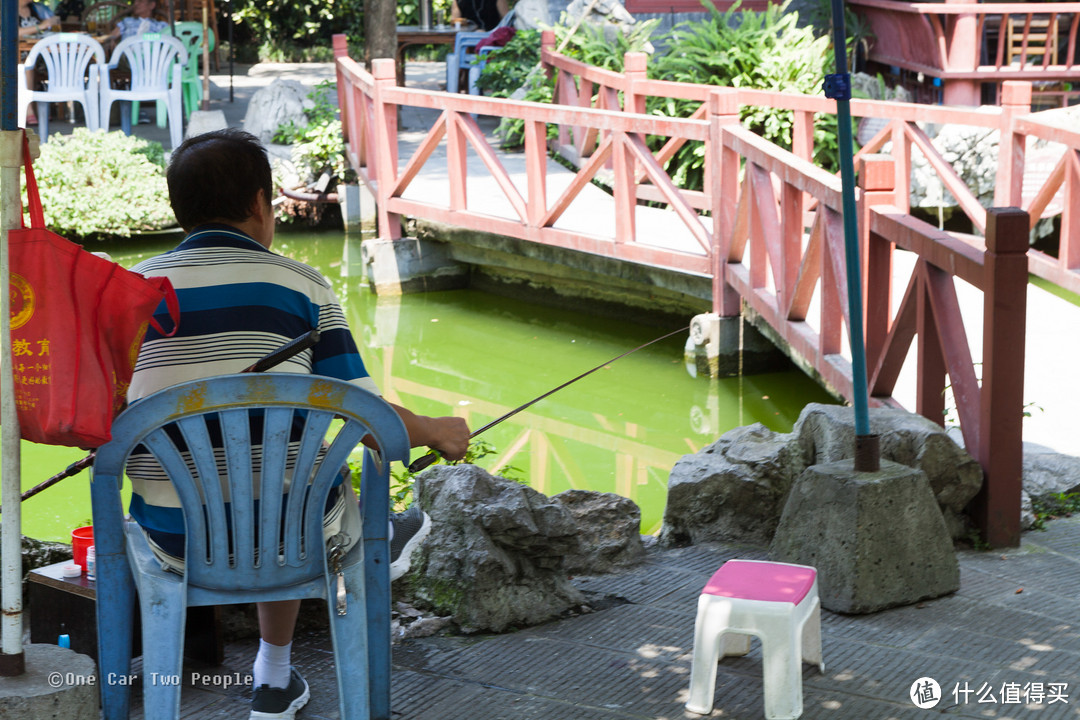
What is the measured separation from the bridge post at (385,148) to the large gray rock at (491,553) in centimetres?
637

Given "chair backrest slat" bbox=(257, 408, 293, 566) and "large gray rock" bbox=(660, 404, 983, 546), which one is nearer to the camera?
"chair backrest slat" bbox=(257, 408, 293, 566)

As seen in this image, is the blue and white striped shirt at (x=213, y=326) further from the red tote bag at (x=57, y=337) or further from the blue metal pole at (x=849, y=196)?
the blue metal pole at (x=849, y=196)

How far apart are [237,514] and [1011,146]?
6.56m

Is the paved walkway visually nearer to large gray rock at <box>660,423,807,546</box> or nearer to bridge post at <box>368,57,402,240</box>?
large gray rock at <box>660,423,807,546</box>

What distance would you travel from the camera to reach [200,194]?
92.4 inches

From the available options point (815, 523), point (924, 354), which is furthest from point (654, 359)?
point (815, 523)

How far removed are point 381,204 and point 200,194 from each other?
7.17m

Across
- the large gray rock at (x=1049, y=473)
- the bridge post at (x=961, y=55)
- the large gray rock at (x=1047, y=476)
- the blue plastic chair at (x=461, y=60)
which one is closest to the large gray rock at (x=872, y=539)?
the large gray rock at (x=1047, y=476)

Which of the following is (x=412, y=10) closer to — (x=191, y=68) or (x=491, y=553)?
(x=191, y=68)

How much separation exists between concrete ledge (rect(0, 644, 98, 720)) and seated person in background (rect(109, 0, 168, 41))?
11.7 meters

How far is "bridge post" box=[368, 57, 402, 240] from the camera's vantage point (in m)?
9.31

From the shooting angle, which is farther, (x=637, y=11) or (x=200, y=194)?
(x=637, y=11)

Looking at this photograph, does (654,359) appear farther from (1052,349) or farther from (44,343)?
(44,343)

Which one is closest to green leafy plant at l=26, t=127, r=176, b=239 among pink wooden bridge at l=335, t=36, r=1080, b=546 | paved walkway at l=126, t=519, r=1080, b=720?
pink wooden bridge at l=335, t=36, r=1080, b=546
